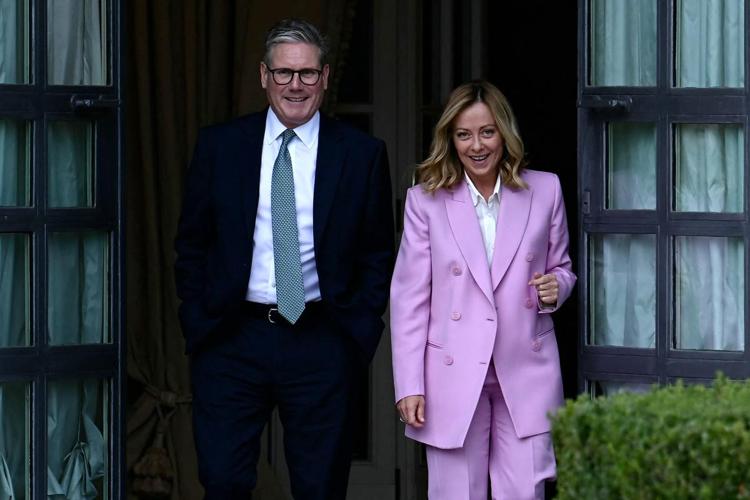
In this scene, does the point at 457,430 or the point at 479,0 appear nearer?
the point at 457,430

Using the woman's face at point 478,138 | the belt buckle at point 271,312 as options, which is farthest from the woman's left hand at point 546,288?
the belt buckle at point 271,312

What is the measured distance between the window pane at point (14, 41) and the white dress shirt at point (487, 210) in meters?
1.54

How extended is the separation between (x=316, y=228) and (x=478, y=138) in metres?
0.61

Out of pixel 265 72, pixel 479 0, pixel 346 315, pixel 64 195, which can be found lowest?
pixel 346 315

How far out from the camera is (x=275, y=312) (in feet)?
19.3

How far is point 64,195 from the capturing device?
A: 6.12 m

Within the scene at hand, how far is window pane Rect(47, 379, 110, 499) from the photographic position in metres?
6.16

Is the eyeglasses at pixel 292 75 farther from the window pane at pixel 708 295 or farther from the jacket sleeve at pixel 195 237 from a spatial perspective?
the window pane at pixel 708 295

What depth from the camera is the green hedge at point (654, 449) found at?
Result: 437 centimetres

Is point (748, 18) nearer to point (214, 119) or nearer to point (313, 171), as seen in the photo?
point (313, 171)

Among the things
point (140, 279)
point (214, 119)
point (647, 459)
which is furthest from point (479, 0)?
point (647, 459)

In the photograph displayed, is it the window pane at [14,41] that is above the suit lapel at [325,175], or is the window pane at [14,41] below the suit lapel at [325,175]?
above

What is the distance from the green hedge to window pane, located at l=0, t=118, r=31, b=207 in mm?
2245

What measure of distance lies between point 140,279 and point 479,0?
6.57 ft
